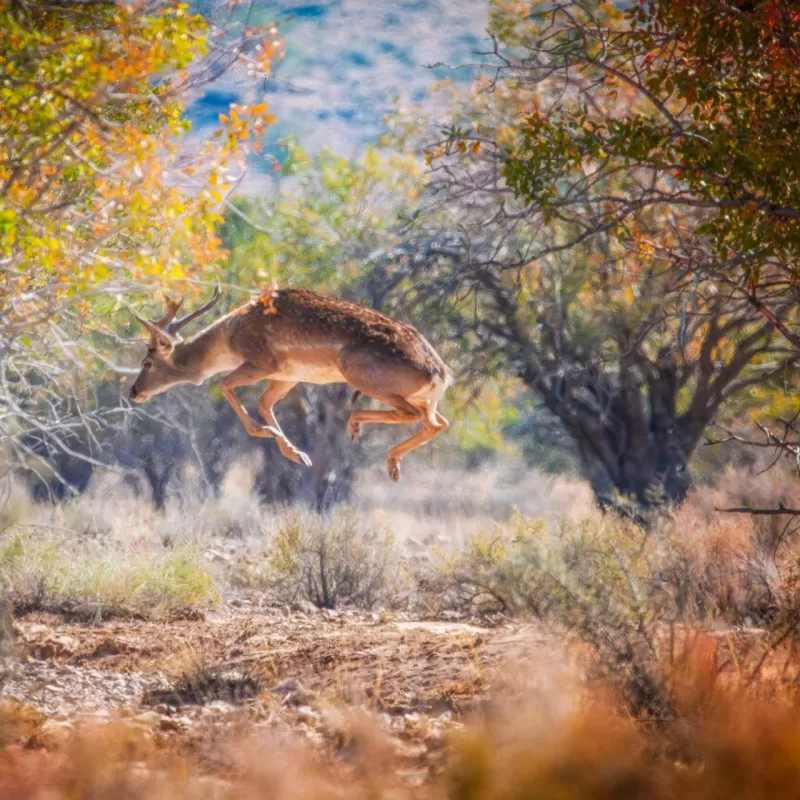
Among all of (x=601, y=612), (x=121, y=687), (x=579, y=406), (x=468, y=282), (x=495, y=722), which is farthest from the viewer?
(x=579, y=406)

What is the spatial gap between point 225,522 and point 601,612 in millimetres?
15979

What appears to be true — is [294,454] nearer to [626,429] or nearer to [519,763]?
[519,763]

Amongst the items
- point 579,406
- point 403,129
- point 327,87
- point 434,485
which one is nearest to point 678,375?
point 579,406

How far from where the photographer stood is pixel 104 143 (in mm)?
7207

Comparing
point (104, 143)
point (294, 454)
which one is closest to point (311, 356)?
point (294, 454)

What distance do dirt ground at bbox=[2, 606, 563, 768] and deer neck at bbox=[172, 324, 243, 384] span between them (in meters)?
2.11

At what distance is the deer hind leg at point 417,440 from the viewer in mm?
8430

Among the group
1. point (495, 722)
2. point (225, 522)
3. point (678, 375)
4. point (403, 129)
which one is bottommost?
point (225, 522)

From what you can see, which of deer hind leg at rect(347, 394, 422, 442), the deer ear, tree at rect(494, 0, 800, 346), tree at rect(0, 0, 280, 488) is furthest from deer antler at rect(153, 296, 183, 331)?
tree at rect(494, 0, 800, 346)

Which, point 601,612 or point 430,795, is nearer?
point 430,795

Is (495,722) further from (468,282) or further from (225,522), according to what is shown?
(225,522)

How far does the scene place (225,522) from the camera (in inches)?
837

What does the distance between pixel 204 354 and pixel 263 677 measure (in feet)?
9.26

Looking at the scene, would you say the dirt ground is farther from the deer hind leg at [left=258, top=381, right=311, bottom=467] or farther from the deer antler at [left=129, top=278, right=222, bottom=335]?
the deer antler at [left=129, top=278, right=222, bottom=335]
